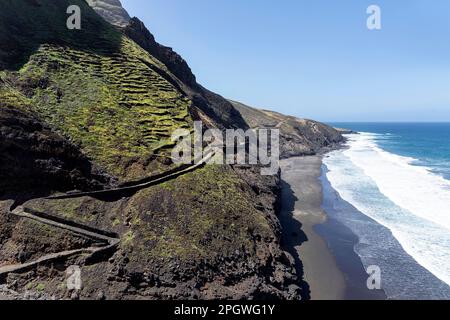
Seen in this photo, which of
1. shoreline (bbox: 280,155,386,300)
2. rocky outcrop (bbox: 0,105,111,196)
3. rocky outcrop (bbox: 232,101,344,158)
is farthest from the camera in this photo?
rocky outcrop (bbox: 232,101,344,158)

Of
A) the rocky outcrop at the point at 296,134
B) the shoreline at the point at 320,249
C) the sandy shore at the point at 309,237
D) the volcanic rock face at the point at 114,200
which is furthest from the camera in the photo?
the rocky outcrop at the point at 296,134

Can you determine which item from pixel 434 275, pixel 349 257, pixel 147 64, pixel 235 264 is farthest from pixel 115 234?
pixel 147 64

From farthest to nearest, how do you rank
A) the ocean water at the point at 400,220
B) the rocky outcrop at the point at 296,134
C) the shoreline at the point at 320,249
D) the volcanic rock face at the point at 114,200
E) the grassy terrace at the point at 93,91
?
1. the rocky outcrop at the point at 296,134
2. the grassy terrace at the point at 93,91
3. the ocean water at the point at 400,220
4. the shoreline at the point at 320,249
5. the volcanic rock face at the point at 114,200

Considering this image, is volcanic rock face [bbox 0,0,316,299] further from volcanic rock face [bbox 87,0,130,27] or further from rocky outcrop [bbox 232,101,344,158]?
volcanic rock face [bbox 87,0,130,27]

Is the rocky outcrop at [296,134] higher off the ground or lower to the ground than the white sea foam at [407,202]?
higher

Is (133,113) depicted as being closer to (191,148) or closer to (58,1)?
(191,148)

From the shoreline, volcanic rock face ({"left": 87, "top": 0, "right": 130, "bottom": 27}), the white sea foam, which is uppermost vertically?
volcanic rock face ({"left": 87, "top": 0, "right": 130, "bottom": 27})

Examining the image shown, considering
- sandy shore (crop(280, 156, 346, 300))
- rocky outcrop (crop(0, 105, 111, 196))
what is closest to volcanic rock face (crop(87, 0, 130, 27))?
sandy shore (crop(280, 156, 346, 300))

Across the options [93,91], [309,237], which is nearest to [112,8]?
[93,91]

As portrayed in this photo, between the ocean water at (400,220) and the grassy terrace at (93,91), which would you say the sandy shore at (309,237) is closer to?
the ocean water at (400,220)

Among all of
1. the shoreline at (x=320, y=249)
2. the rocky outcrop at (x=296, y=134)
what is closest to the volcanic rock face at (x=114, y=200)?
the shoreline at (x=320, y=249)
